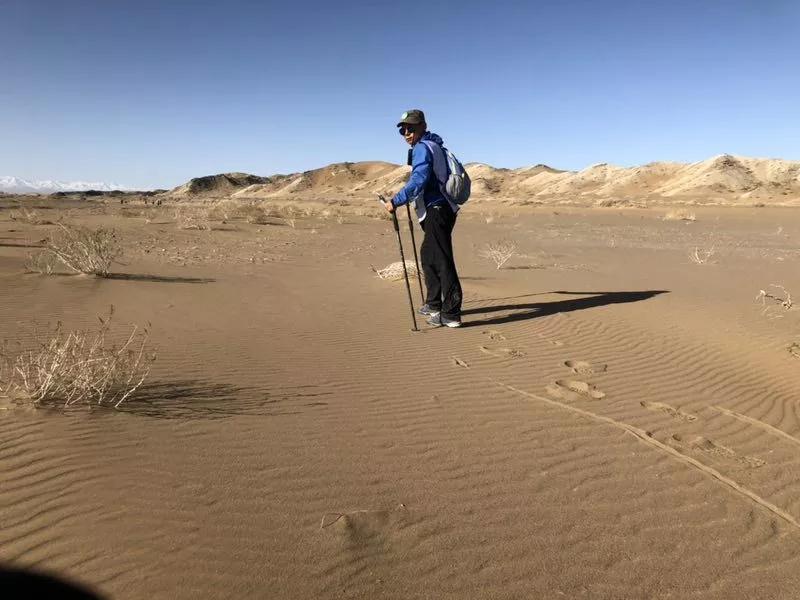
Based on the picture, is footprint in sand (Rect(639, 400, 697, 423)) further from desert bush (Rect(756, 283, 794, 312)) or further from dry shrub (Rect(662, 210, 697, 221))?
dry shrub (Rect(662, 210, 697, 221))

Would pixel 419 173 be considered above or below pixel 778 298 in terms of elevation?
above

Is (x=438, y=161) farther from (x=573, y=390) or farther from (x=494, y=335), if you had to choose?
(x=573, y=390)

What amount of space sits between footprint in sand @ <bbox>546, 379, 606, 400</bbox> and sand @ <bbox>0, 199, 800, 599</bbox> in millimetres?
22

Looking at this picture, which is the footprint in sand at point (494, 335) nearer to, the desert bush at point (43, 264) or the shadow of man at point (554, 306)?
the shadow of man at point (554, 306)

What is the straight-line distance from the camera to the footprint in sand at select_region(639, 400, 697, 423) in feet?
12.6

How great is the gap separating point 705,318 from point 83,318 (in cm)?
753

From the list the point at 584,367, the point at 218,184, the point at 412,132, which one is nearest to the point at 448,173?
the point at 412,132

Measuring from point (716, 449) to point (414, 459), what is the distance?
1904 mm

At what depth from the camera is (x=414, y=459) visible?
3.00 metres

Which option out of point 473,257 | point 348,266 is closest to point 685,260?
point 473,257

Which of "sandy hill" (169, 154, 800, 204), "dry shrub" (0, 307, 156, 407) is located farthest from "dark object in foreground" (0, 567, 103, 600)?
"sandy hill" (169, 154, 800, 204)

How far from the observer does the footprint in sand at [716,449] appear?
3172 millimetres

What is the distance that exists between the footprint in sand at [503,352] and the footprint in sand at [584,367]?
0.45 metres

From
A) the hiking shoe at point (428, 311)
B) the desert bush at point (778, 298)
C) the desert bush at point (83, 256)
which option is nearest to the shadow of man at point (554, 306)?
the hiking shoe at point (428, 311)
